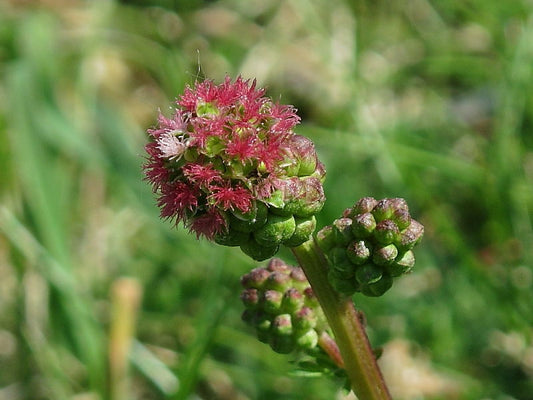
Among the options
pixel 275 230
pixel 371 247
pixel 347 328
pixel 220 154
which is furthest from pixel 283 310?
pixel 220 154

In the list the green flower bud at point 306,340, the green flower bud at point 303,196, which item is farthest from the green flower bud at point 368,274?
the green flower bud at point 306,340

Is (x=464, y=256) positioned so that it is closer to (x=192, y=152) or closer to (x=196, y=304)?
(x=196, y=304)

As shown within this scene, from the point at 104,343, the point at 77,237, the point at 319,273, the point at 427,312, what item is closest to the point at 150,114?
the point at 77,237

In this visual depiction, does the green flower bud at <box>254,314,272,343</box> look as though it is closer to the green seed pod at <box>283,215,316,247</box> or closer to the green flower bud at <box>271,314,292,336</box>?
the green flower bud at <box>271,314,292,336</box>

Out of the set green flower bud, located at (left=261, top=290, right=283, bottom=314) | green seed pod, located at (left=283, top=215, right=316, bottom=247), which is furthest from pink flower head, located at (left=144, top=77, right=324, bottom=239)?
green flower bud, located at (left=261, top=290, right=283, bottom=314)

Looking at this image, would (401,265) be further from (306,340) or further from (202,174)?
(202,174)
